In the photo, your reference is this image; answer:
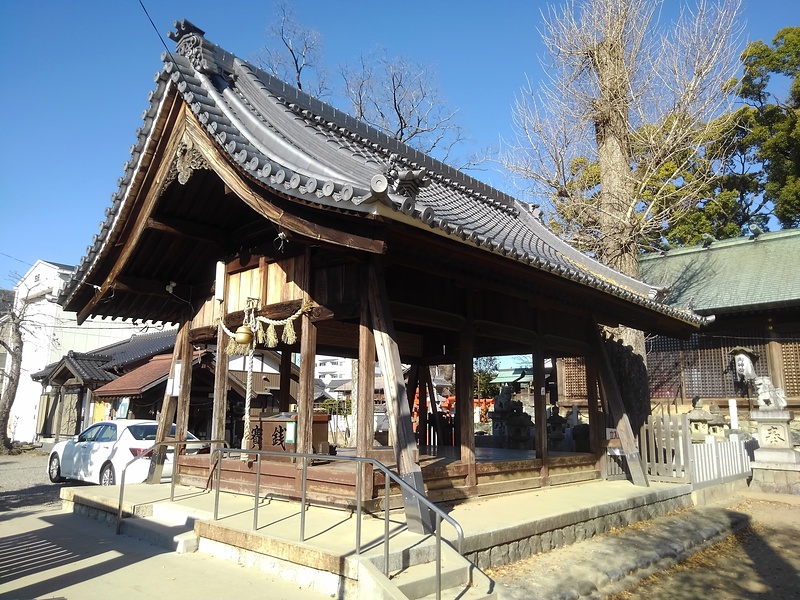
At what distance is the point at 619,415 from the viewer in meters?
10.7

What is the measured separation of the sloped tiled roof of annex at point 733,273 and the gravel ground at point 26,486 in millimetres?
18420

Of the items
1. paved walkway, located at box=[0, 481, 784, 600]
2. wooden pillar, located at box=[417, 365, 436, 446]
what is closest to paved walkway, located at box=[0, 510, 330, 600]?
paved walkway, located at box=[0, 481, 784, 600]

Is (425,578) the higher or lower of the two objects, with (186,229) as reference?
lower

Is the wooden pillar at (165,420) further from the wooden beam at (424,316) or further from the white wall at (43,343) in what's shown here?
the white wall at (43,343)

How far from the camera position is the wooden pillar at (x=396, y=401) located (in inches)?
232

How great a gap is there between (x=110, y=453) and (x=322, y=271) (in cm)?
900

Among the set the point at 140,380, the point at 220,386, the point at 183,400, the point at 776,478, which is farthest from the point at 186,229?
the point at 140,380

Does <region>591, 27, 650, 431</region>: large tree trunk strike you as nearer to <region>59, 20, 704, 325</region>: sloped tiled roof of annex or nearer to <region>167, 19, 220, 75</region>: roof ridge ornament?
<region>59, 20, 704, 325</region>: sloped tiled roof of annex

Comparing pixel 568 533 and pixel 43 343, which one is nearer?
pixel 568 533

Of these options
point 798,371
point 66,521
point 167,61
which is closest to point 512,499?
point 66,521

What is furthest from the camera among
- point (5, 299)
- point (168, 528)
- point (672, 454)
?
point (5, 299)

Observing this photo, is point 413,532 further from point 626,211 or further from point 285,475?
point 626,211

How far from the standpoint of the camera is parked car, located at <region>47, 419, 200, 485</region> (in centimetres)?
1280

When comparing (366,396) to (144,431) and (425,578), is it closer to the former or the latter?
(425,578)
